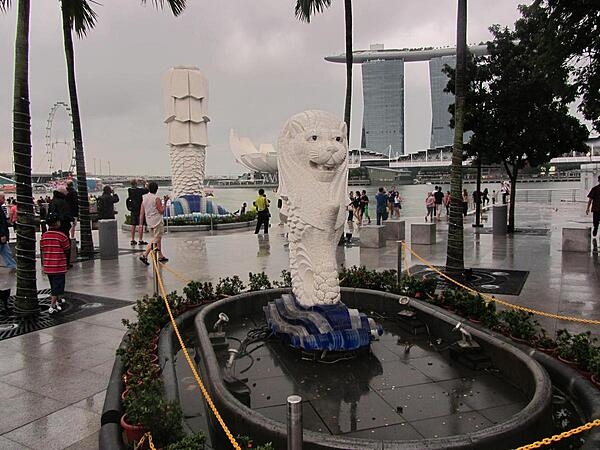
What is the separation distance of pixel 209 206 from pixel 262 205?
7.17 metres

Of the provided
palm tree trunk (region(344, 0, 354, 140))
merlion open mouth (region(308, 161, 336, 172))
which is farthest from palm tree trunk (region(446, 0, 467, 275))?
palm tree trunk (region(344, 0, 354, 140))

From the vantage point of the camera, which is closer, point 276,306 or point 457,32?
point 276,306

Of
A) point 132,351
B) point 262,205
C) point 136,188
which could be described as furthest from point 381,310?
point 136,188

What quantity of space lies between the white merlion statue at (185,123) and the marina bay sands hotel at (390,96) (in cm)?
9683

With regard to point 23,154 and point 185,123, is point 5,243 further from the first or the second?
point 185,123

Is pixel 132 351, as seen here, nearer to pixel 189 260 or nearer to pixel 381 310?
pixel 381 310

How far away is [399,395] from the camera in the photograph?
167 inches

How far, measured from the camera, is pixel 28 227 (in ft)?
23.2

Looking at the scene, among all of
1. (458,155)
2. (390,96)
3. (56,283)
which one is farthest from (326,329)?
(390,96)

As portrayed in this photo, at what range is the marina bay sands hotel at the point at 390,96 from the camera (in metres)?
115

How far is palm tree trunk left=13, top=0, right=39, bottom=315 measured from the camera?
6906mm

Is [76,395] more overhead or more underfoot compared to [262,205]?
more underfoot

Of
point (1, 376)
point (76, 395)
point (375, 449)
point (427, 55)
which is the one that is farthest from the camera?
point (427, 55)

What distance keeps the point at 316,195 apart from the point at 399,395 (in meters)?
2.20
